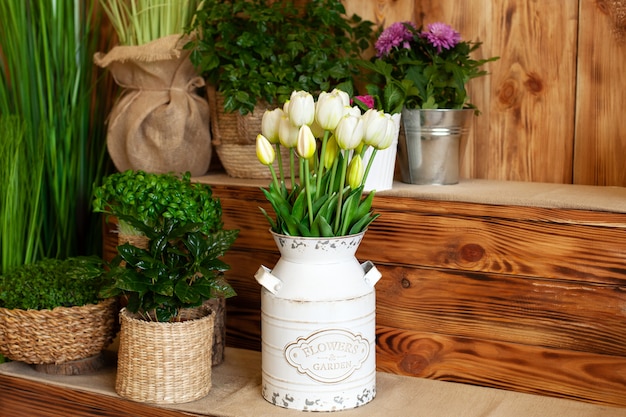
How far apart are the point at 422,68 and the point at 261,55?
14.3 inches

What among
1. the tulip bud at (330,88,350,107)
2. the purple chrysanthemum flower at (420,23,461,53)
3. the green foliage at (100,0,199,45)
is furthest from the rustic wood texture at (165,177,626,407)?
the green foliage at (100,0,199,45)

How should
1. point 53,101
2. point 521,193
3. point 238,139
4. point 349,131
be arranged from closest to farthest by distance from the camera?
point 349,131 → point 521,193 → point 238,139 → point 53,101

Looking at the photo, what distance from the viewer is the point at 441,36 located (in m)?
1.80

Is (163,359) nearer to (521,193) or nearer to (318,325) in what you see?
(318,325)

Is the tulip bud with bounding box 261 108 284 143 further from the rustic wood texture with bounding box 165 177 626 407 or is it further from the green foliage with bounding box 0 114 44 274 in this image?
the green foliage with bounding box 0 114 44 274

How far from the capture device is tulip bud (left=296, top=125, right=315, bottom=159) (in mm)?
1478

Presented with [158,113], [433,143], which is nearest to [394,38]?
[433,143]

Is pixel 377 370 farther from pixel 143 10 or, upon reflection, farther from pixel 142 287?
pixel 143 10

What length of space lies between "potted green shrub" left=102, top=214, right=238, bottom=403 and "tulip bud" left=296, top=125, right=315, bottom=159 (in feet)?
0.89

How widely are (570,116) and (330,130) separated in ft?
2.10

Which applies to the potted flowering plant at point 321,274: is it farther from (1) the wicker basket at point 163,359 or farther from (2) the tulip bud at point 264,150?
(1) the wicker basket at point 163,359

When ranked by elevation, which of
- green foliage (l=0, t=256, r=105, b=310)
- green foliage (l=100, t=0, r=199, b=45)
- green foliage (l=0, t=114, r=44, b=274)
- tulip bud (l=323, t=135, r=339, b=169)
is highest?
green foliage (l=100, t=0, r=199, b=45)

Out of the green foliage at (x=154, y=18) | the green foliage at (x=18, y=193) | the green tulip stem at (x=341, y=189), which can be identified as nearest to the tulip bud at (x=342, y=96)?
the green tulip stem at (x=341, y=189)

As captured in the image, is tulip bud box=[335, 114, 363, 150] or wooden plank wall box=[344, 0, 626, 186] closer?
tulip bud box=[335, 114, 363, 150]
